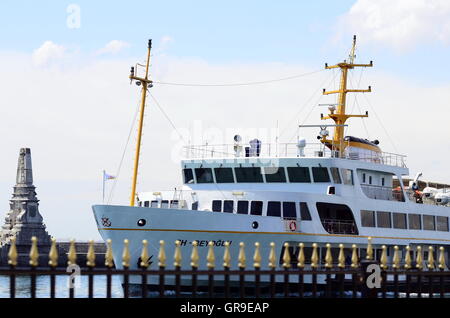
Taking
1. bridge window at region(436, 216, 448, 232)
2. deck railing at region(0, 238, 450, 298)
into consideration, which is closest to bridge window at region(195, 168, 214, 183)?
bridge window at region(436, 216, 448, 232)

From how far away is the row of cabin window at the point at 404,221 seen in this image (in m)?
39.2

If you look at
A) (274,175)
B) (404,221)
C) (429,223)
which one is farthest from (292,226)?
(429,223)

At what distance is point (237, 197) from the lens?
36188 mm

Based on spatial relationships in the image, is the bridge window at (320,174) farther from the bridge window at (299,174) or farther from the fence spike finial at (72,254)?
the fence spike finial at (72,254)

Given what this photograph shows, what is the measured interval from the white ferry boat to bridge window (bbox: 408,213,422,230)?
0.16 feet

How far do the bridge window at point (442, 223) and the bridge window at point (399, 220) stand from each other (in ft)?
11.5

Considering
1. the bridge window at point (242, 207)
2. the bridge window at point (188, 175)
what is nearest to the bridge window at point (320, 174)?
the bridge window at point (242, 207)

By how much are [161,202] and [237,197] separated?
3.58 m

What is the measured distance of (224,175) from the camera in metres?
38.8

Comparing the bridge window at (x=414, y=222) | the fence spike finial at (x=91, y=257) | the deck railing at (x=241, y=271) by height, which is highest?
the bridge window at (x=414, y=222)

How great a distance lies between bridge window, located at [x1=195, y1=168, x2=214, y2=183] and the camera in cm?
3906

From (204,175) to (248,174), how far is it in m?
2.15
